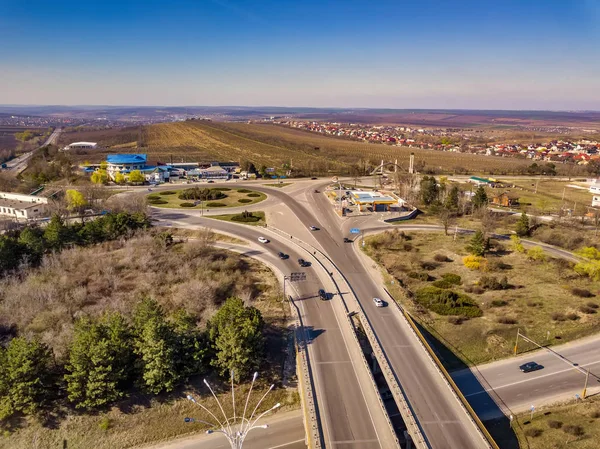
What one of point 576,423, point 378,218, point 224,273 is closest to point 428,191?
point 378,218

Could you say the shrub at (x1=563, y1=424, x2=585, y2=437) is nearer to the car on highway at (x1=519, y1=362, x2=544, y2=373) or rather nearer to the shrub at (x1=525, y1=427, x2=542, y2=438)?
the shrub at (x1=525, y1=427, x2=542, y2=438)

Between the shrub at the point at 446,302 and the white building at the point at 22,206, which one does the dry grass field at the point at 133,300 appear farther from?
the white building at the point at 22,206

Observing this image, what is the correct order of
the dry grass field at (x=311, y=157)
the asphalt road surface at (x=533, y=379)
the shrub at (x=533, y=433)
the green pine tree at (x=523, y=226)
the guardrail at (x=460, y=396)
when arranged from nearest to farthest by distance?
the guardrail at (x=460, y=396), the shrub at (x=533, y=433), the asphalt road surface at (x=533, y=379), the green pine tree at (x=523, y=226), the dry grass field at (x=311, y=157)

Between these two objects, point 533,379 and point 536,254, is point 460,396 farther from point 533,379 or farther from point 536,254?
point 536,254

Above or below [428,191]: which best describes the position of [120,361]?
below

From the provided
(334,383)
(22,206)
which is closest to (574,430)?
(334,383)

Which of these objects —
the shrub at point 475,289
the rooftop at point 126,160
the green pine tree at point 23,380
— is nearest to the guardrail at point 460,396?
the shrub at point 475,289

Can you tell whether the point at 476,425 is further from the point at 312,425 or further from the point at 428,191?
the point at 428,191
